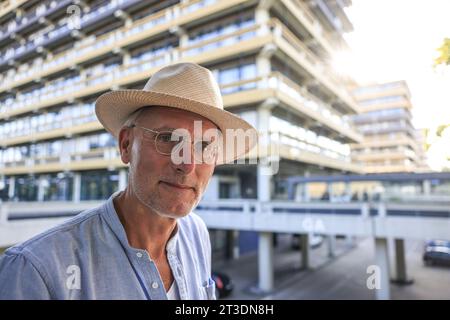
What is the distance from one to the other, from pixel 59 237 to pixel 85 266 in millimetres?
77

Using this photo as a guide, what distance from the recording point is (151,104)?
63cm

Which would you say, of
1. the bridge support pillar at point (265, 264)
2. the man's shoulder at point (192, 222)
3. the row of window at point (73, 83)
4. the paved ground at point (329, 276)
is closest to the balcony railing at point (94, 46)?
the row of window at point (73, 83)

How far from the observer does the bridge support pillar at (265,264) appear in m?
5.87

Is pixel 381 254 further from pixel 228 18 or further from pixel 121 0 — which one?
pixel 121 0

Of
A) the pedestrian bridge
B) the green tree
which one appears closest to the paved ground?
the pedestrian bridge

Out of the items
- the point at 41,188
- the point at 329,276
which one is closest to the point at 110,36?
the point at 41,188

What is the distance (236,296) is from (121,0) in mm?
5240

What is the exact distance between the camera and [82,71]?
8.18ft

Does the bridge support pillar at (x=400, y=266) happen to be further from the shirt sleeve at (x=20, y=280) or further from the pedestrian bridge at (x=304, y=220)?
the shirt sleeve at (x=20, y=280)

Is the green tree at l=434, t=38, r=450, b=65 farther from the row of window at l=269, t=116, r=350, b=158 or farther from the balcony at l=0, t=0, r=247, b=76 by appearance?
the row of window at l=269, t=116, r=350, b=158

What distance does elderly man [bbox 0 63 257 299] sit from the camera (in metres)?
0.49

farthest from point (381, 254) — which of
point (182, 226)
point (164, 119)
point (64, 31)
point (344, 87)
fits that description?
point (344, 87)

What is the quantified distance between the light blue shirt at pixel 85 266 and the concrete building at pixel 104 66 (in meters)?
1.22

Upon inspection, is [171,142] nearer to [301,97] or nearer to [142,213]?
[142,213]
